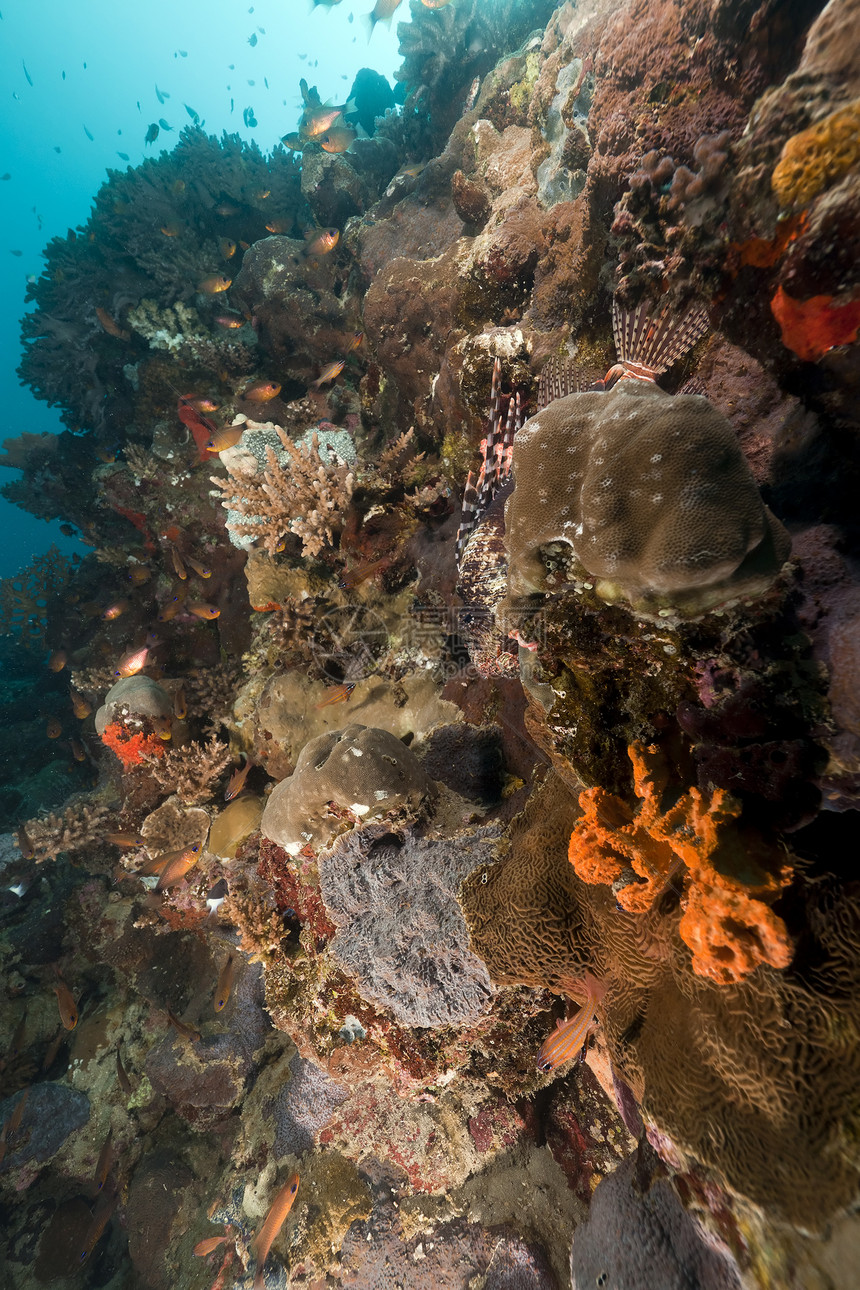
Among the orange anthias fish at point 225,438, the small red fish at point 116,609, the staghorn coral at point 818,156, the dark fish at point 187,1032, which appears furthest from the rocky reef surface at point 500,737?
the orange anthias fish at point 225,438

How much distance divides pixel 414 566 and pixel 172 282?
28.7 feet

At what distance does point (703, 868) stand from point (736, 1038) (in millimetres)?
552

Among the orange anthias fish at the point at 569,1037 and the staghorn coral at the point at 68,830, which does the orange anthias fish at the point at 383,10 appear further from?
the orange anthias fish at the point at 569,1037

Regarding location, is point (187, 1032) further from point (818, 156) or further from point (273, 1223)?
point (818, 156)

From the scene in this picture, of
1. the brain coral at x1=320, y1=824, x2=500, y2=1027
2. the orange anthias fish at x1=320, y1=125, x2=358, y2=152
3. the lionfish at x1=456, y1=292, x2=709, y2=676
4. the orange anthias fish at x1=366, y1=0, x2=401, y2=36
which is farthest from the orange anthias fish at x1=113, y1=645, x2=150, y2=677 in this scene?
the orange anthias fish at x1=366, y1=0, x2=401, y2=36

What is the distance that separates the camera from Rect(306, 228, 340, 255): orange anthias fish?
7.50 meters

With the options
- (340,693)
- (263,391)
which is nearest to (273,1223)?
(340,693)

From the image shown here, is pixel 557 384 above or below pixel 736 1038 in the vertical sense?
above

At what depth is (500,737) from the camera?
385 cm

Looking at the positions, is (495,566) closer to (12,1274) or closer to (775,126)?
(775,126)

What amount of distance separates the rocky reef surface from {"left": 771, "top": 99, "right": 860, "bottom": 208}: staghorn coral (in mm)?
11

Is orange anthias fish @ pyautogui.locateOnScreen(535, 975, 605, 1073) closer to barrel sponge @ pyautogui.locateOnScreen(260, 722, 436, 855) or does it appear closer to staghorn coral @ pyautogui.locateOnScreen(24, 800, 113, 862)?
barrel sponge @ pyautogui.locateOnScreen(260, 722, 436, 855)

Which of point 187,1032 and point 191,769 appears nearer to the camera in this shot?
point 187,1032

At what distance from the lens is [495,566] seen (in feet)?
11.3
